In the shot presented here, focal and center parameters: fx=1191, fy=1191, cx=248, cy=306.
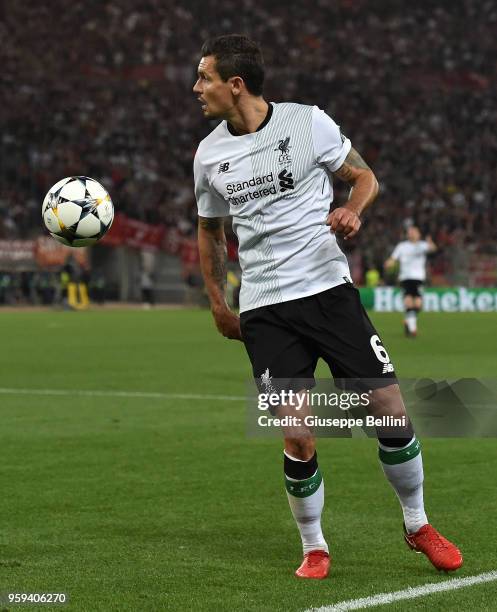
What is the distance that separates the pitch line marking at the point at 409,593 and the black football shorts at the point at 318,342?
872mm

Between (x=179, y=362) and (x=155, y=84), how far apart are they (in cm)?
2855

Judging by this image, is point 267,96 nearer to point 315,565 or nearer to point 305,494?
point 305,494

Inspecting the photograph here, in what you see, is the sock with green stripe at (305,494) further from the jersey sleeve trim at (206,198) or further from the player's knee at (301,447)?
the jersey sleeve trim at (206,198)

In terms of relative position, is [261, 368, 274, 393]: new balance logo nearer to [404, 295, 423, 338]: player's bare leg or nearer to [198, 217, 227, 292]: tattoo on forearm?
[198, 217, 227, 292]: tattoo on forearm

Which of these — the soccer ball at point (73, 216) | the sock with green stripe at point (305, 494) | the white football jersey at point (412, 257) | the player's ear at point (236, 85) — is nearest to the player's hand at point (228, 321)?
the sock with green stripe at point (305, 494)

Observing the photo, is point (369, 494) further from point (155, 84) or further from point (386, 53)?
point (386, 53)

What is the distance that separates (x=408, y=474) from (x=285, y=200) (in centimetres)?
133

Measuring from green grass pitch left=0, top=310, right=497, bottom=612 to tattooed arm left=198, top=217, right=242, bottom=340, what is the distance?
1.09 m

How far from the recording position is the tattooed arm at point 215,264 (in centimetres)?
560

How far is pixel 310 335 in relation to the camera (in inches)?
205

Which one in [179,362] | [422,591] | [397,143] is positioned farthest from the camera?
[397,143]

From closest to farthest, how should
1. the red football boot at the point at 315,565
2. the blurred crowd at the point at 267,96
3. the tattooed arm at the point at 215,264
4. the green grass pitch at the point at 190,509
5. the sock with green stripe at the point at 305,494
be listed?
the green grass pitch at the point at 190,509 → the red football boot at the point at 315,565 → the sock with green stripe at the point at 305,494 → the tattooed arm at the point at 215,264 → the blurred crowd at the point at 267,96

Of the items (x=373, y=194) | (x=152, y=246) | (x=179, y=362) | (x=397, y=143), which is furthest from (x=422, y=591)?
(x=397, y=143)

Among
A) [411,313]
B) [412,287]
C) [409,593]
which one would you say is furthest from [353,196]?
[412,287]
